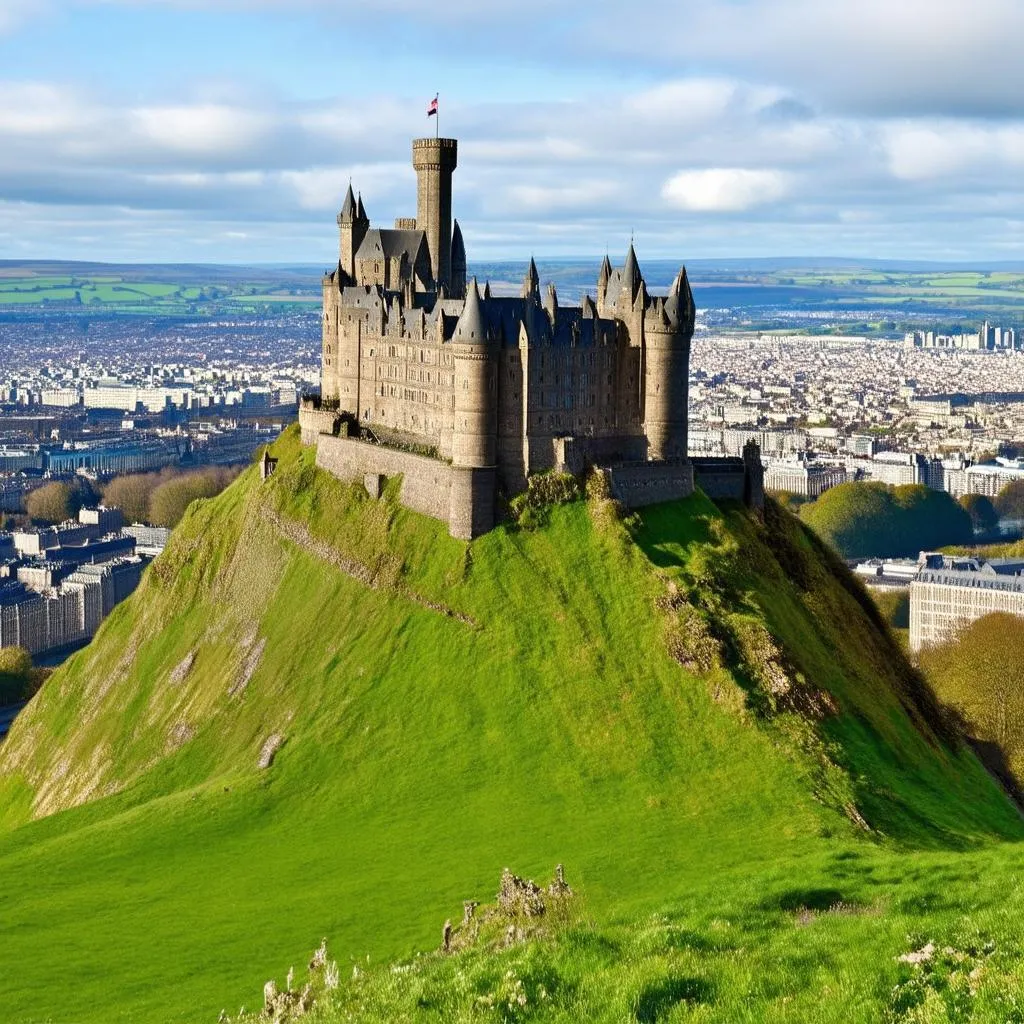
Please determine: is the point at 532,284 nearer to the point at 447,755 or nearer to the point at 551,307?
the point at 551,307

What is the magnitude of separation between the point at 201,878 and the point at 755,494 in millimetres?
52121

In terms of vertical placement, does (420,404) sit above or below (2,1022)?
above

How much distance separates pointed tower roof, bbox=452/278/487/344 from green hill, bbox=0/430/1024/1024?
12892 mm

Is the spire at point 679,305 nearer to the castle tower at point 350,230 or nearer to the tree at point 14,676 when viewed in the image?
the castle tower at point 350,230

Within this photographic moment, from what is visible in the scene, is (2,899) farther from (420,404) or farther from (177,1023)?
(420,404)

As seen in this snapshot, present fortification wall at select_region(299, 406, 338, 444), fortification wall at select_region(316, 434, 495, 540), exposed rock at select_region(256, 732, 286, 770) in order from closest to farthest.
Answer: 1. exposed rock at select_region(256, 732, 286, 770)
2. fortification wall at select_region(316, 434, 495, 540)
3. fortification wall at select_region(299, 406, 338, 444)

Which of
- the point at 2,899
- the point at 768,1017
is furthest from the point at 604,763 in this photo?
the point at 768,1017

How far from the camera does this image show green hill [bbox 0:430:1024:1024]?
7544cm

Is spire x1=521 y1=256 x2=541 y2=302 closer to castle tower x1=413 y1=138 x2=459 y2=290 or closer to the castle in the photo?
the castle

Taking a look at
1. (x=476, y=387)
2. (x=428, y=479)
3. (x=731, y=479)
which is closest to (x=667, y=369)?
(x=731, y=479)

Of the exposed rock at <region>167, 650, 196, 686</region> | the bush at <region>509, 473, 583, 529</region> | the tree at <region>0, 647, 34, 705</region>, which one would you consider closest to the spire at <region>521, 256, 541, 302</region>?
the bush at <region>509, 473, 583, 529</region>

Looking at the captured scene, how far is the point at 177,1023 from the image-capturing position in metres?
61.8

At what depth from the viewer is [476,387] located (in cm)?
11075

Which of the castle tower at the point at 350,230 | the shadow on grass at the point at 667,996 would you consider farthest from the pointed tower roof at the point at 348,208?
the shadow on grass at the point at 667,996
